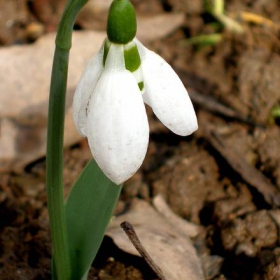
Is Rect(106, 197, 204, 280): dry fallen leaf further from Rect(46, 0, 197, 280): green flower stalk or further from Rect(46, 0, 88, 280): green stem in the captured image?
Rect(46, 0, 197, 280): green flower stalk

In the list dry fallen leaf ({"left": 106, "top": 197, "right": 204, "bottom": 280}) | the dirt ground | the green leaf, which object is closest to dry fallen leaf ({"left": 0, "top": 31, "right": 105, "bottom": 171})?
the dirt ground

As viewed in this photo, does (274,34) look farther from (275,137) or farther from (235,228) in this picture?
(235,228)

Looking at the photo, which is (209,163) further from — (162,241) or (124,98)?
(124,98)

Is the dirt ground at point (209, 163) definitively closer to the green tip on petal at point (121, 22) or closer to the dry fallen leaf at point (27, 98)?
the dry fallen leaf at point (27, 98)

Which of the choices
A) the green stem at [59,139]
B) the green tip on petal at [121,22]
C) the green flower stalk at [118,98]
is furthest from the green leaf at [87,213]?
the green tip on petal at [121,22]

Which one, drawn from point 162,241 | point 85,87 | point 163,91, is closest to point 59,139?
point 85,87

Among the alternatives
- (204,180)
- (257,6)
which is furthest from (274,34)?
(204,180)
